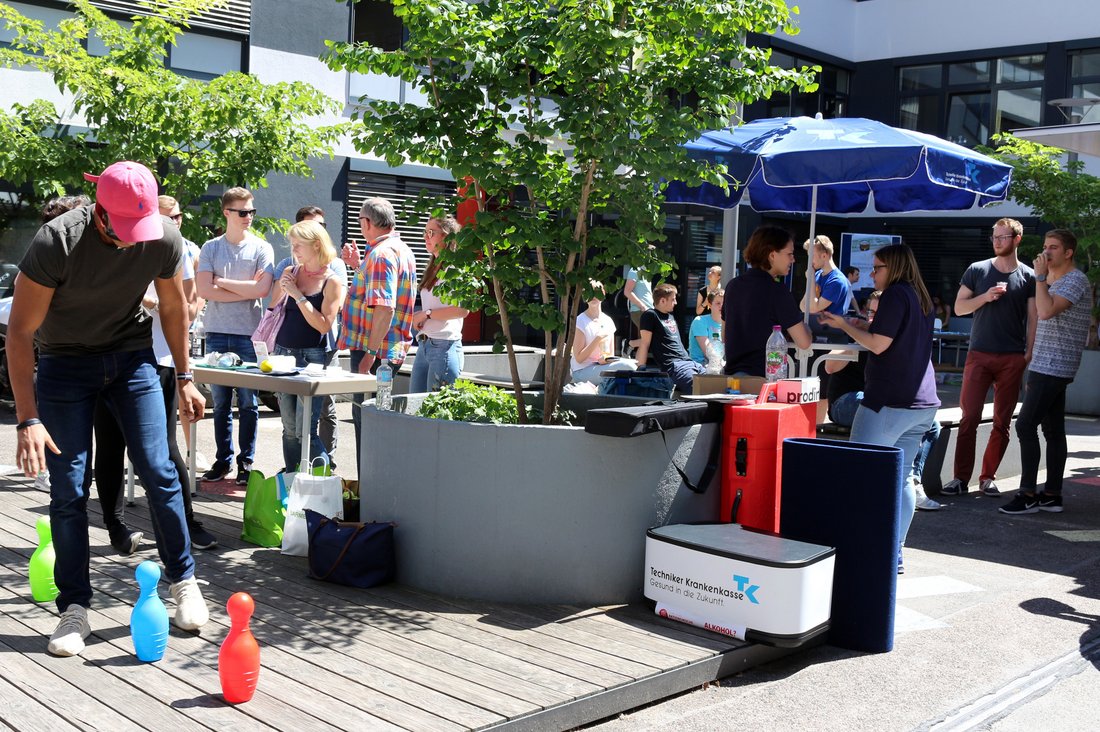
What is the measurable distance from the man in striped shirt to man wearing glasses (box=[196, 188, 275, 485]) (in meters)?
0.81

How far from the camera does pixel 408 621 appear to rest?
188 inches

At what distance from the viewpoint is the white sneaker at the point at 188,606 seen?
4430 millimetres

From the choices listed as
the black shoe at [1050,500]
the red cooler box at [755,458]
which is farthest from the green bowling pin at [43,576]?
the black shoe at [1050,500]

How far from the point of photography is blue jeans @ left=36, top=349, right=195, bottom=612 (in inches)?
169

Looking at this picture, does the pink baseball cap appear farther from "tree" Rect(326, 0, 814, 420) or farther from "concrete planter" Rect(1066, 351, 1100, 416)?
"concrete planter" Rect(1066, 351, 1100, 416)

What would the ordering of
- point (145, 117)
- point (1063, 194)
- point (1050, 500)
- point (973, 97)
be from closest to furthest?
1. point (1050, 500)
2. point (145, 117)
3. point (1063, 194)
4. point (973, 97)

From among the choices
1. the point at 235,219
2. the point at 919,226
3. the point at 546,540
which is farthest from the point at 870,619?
the point at 919,226

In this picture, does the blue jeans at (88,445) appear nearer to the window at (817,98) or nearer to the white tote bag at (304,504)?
the white tote bag at (304,504)

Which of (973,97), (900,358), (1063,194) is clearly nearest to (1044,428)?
(900,358)

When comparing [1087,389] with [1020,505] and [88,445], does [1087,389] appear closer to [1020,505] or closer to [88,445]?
[1020,505]

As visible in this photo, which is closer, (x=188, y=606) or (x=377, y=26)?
(x=188, y=606)

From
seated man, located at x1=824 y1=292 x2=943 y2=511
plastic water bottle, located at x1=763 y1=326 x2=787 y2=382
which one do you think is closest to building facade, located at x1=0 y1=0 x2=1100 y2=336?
seated man, located at x1=824 y1=292 x2=943 y2=511

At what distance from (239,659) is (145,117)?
8231 millimetres

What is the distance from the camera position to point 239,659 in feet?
12.2
